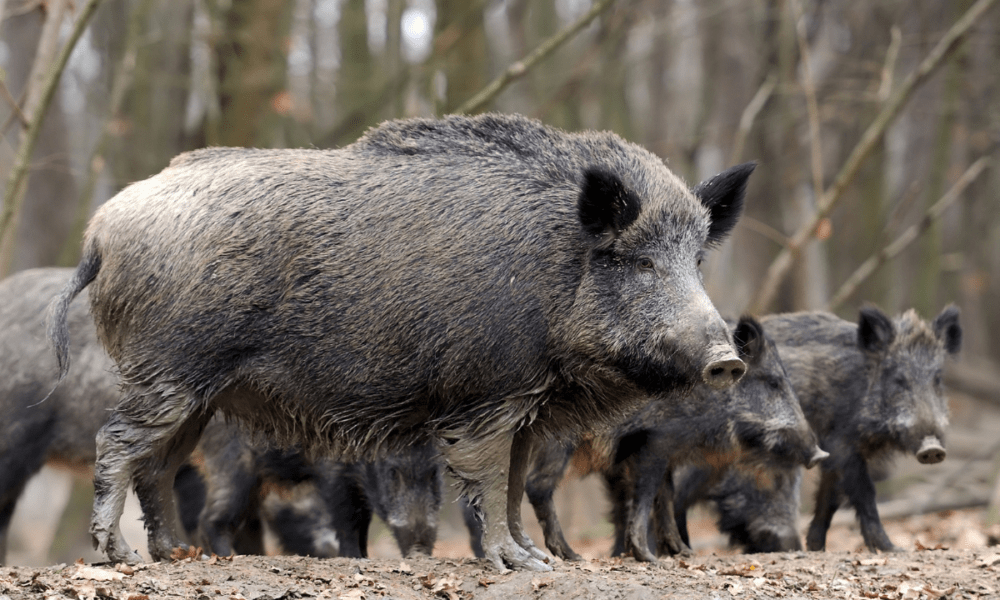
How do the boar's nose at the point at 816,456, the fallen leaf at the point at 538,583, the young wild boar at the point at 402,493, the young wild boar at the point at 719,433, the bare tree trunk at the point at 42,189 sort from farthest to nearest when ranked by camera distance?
the bare tree trunk at the point at 42,189 → the young wild boar at the point at 402,493 → the boar's nose at the point at 816,456 → the young wild boar at the point at 719,433 → the fallen leaf at the point at 538,583

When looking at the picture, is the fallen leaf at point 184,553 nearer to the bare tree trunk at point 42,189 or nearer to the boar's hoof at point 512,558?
the boar's hoof at point 512,558

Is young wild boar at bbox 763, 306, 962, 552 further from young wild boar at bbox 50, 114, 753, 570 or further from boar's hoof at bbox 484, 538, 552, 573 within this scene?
boar's hoof at bbox 484, 538, 552, 573

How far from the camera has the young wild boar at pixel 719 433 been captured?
21.7ft

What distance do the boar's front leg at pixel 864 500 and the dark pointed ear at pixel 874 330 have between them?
2.55 feet

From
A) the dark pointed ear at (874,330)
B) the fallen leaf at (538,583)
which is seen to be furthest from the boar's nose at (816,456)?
the fallen leaf at (538,583)

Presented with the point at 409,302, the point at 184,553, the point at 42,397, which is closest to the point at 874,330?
the point at 409,302

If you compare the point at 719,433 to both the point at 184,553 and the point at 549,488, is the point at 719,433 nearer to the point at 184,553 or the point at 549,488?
the point at 549,488

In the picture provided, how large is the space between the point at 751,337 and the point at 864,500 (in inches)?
61.1

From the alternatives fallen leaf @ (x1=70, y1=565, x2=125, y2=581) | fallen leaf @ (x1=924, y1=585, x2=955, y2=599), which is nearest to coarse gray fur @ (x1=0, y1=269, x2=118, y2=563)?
fallen leaf @ (x1=70, y1=565, x2=125, y2=581)

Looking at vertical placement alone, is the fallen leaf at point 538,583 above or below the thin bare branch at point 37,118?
below

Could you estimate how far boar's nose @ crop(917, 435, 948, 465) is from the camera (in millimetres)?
7129

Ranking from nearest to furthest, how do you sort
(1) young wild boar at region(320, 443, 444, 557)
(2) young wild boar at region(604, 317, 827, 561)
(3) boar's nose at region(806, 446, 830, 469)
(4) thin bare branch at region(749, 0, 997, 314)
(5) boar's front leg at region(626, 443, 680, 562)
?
(5) boar's front leg at region(626, 443, 680, 562) → (2) young wild boar at region(604, 317, 827, 561) → (3) boar's nose at region(806, 446, 830, 469) → (1) young wild boar at region(320, 443, 444, 557) → (4) thin bare branch at region(749, 0, 997, 314)

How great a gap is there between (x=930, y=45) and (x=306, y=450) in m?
12.2

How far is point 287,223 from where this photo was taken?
519 centimetres
